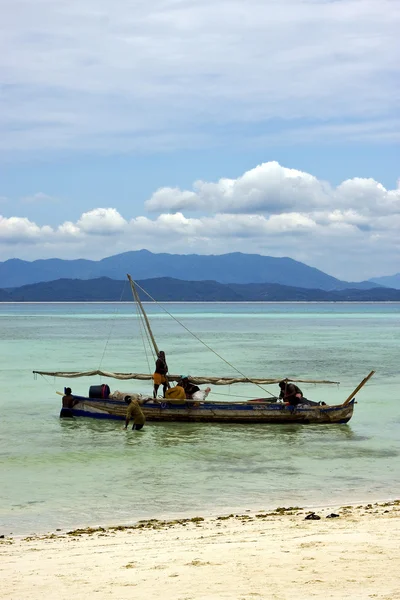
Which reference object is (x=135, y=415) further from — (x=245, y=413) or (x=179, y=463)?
(x=179, y=463)

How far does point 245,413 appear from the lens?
2602 cm

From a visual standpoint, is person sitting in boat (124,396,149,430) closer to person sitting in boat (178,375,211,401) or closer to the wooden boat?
the wooden boat

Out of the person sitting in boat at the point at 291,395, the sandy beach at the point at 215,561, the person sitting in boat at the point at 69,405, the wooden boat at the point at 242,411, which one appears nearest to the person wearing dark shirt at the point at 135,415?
the wooden boat at the point at 242,411

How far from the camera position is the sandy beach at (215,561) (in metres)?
8.41

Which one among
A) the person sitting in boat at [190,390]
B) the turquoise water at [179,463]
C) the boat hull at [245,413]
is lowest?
the turquoise water at [179,463]

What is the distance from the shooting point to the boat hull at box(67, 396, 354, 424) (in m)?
26.0

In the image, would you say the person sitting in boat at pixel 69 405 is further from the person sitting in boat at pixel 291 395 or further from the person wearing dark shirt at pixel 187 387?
the person sitting in boat at pixel 291 395

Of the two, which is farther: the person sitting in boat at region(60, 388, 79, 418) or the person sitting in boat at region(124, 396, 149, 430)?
the person sitting in boat at region(60, 388, 79, 418)

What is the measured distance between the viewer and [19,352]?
211 ft

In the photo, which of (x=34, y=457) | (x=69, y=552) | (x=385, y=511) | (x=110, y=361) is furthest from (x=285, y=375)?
(x=69, y=552)

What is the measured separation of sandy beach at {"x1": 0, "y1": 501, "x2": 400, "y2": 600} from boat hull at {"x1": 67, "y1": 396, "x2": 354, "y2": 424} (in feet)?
42.9

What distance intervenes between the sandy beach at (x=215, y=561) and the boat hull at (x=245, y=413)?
1307cm

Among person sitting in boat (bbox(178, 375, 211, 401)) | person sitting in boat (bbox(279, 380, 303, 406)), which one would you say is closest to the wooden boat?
person sitting in boat (bbox(279, 380, 303, 406))

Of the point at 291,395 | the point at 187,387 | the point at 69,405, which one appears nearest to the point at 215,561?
the point at 291,395
